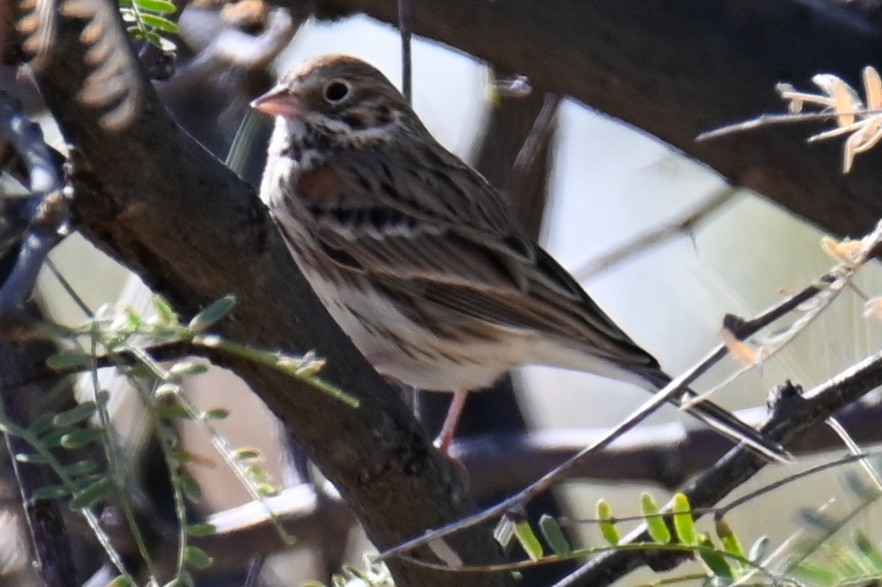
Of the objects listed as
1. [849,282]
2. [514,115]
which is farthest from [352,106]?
[849,282]

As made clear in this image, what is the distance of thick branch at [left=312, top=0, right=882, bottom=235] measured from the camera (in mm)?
3365

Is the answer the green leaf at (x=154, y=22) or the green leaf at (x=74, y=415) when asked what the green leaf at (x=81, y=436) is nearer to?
the green leaf at (x=74, y=415)

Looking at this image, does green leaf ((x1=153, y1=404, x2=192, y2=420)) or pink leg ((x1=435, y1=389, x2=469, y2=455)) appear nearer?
green leaf ((x1=153, y1=404, x2=192, y2=420))

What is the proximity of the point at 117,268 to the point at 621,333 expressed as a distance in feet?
8.28

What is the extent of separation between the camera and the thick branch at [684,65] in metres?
3.37

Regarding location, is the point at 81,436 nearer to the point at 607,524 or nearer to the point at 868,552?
the point at 607,524

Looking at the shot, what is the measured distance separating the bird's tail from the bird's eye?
1262 millimetres

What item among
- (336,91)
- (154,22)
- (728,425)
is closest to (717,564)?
(728,425)

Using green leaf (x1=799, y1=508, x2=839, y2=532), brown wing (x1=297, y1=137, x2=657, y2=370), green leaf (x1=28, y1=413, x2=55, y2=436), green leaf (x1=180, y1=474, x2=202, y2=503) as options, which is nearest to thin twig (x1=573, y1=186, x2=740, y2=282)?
brown wing (x1=297, y1=137, x2=657, y2=370)

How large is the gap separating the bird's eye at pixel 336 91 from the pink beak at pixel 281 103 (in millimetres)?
153

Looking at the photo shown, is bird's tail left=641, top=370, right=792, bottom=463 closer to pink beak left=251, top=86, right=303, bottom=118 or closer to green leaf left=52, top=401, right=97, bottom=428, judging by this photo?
green leaf left=52, top=401, right=97, bottom=428

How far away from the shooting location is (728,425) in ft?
9.64

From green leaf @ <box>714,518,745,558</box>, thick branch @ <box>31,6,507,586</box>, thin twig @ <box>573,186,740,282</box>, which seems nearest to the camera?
green leaf @ <box>714,518,745,558</box>

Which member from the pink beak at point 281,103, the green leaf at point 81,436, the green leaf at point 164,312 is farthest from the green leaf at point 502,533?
the pink beak at point 281,103
